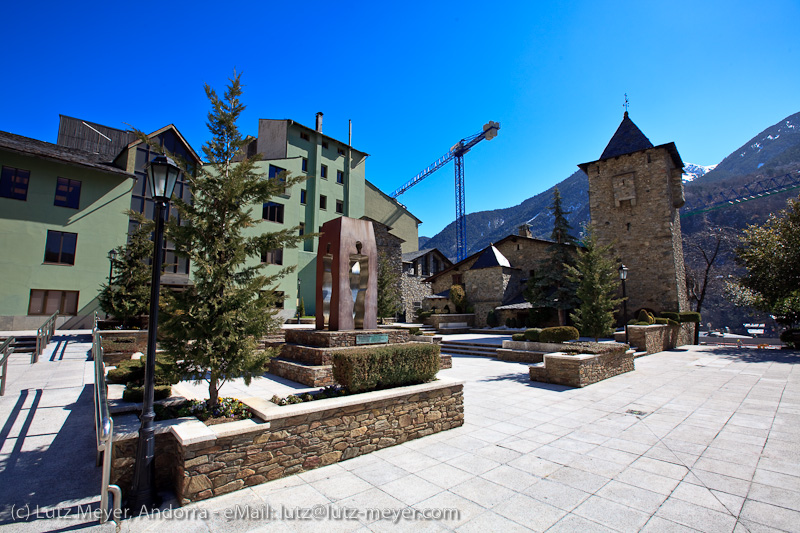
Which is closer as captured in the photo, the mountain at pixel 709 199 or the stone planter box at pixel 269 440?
the stone planter box at pixel 269 440

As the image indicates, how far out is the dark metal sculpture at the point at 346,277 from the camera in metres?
11.2

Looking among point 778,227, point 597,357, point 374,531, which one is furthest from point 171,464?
point 778,227

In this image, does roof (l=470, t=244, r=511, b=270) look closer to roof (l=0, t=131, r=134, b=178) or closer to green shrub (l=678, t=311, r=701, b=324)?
green shrub (l=678, t=311, r=701, b=324)

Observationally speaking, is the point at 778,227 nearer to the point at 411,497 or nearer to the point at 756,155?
the point at 411,497

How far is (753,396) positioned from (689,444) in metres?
5.40

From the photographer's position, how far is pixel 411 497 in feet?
13.7

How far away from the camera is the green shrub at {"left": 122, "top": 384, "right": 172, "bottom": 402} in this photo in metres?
5.38

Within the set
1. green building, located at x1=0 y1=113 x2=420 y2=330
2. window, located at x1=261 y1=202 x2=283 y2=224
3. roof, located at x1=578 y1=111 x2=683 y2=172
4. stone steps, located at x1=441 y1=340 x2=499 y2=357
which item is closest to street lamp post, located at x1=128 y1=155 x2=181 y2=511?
green building, located at x1=0 y1=113 x2=420 y2=330

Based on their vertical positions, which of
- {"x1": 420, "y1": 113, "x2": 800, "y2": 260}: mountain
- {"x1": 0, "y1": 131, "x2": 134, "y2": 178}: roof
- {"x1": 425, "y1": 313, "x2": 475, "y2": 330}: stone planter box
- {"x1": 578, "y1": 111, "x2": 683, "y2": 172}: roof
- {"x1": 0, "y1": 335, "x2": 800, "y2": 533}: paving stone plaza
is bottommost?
{"x1": 0, "y1": 335, "x2": 800, "y2": 533}: paving stone plaza

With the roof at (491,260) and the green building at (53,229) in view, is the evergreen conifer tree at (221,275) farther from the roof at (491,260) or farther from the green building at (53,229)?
the roof at (491,260)

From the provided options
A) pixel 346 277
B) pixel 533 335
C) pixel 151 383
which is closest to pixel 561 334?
pixel 533 335

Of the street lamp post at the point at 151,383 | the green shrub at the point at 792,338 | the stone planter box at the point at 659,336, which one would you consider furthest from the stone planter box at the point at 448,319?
the street lamp post at the point at 151,383

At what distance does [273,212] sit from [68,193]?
12.0 meters

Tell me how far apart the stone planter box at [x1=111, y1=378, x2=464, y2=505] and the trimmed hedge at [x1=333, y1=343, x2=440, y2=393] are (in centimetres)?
31
